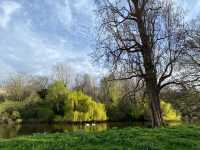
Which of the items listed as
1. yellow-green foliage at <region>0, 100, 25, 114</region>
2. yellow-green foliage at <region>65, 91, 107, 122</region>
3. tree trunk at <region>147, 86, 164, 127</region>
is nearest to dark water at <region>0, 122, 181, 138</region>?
yellow-green foliage at <region>65, 91, 107, 122</region>

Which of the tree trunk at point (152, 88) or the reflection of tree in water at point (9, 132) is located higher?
the tree trunk at point (152, 88)

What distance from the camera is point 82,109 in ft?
210

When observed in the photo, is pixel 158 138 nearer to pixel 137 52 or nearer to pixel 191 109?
pixel 137 52

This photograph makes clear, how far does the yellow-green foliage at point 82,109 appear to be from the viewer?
63219mm

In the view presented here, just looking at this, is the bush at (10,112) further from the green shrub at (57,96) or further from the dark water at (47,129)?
the dark water at (47,129)

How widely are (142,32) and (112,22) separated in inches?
72.0

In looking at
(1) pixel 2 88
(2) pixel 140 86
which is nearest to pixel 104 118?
(1) pixel 2 88

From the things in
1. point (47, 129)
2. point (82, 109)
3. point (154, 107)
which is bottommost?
point (47, 129)

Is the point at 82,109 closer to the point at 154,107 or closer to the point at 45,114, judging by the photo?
the point at 45,114

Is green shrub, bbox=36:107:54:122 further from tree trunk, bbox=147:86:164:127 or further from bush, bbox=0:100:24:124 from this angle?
tree trunk, bbox=147:86:164:127

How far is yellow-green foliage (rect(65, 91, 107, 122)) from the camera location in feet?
207

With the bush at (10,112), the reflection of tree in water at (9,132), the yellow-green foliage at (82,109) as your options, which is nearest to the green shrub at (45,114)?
the yellow-green foliage at (82,109)

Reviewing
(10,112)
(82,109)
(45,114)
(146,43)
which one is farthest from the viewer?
(10,112)

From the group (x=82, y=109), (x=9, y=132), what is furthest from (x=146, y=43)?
(x=82, y=109)
